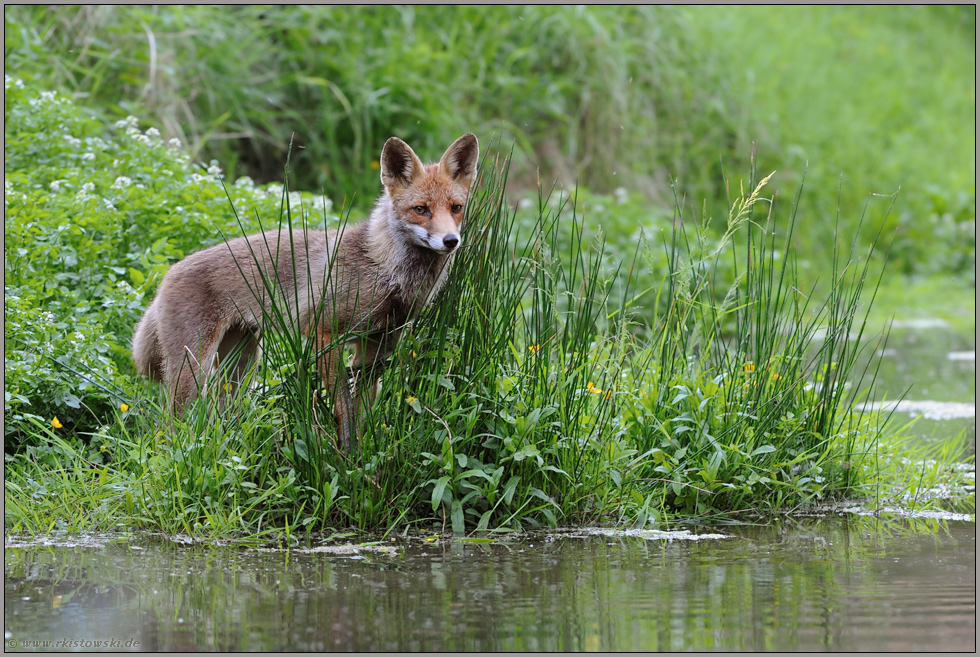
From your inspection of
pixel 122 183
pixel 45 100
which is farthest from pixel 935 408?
pixel 45 100

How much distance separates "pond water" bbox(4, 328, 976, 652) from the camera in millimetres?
3338

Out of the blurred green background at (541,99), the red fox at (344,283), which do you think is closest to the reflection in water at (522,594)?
the red fox at (344,283)

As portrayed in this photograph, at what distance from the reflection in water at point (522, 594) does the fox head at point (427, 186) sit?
5.38ft

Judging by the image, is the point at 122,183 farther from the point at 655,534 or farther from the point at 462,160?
the point at 655,534

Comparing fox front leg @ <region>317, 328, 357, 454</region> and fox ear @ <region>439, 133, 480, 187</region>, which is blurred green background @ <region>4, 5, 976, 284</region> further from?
fox front leg @ <region>317, 328, 357, 454</region>

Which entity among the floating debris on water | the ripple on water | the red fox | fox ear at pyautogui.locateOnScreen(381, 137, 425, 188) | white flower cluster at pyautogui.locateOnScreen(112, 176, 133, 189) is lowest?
the ripple on water

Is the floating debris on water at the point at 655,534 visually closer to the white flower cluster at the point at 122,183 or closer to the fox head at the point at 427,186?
the fox head at the point at 427,186

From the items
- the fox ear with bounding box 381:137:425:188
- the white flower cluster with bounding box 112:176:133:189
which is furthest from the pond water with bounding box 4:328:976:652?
the white flower cluster with bounding box 112:176:133:189

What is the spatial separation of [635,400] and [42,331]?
10.4 feet

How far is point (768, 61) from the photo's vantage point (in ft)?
52.5

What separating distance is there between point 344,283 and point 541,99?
7.51m

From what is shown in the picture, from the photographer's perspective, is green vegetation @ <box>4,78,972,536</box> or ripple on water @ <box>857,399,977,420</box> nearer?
green vegetation @ <box>4,78,972,536</box>

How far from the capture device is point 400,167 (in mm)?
5324

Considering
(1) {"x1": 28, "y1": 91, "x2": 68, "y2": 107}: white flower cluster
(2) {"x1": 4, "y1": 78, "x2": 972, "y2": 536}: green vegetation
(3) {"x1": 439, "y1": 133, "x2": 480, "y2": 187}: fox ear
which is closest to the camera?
(2) {"x1": 4, "y1": 78, "x2": 972, "y2": 536}: green vegetation
